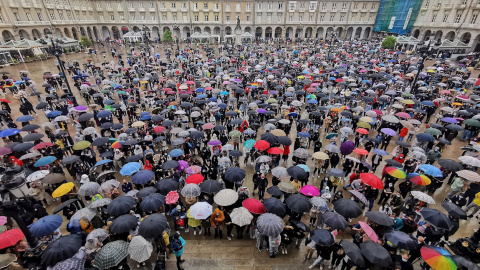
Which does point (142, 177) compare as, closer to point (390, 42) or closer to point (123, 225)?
point (123, 225)

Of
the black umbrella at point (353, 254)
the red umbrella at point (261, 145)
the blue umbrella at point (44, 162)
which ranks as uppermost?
the red umbrella at point (261, 145)

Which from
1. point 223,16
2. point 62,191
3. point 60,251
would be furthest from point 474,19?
point 60,251

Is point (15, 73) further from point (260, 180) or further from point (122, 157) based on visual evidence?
point (260, 180)

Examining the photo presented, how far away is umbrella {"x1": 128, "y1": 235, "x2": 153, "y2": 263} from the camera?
5.93m

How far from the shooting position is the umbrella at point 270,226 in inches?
247

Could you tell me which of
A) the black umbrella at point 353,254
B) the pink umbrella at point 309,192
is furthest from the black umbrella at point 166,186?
the black umbrella at point 353,254

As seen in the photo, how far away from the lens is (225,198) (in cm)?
741

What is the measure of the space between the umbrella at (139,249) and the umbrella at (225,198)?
2.24m

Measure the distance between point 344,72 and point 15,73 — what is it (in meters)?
37.4

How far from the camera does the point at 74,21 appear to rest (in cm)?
5172

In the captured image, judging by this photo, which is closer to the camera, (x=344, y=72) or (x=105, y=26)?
(x=344, y=72)

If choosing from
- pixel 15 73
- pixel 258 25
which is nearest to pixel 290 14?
pixel 258 25

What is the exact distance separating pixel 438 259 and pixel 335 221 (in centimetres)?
227

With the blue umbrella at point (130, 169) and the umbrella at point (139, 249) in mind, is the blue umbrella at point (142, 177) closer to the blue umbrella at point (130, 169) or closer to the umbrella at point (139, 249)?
the blue umbrella at point (130, 169)
